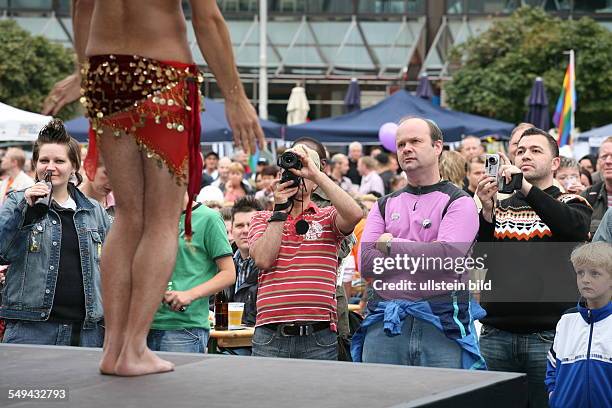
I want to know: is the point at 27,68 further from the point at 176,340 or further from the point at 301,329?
the point at 301,329

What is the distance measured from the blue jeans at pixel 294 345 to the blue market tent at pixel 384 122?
1367 cm

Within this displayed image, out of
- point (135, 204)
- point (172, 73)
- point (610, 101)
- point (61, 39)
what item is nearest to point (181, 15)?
point (172, 73)

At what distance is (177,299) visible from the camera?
565 cm

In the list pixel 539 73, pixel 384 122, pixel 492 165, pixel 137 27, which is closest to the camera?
pixel 137 27

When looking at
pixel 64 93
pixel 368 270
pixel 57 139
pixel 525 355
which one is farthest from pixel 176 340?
pixel 64 93

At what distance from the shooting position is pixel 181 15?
4.15 metres

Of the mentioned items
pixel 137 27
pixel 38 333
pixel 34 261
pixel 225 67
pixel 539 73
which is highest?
pixel 137 27

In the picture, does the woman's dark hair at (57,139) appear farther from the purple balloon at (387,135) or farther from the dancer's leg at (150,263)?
the purple balloon at (387,135)

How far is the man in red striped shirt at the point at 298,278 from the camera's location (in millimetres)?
6051

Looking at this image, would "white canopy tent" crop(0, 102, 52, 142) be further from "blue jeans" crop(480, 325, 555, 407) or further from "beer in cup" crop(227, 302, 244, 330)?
"blue jeans" crop(480, 325, 555, 407)

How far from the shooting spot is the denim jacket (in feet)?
19.2

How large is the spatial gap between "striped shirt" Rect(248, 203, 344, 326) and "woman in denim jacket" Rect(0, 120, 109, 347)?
87 centimetres

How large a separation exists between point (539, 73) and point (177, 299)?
92.2 ft

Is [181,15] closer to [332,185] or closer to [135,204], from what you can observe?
[135,204]
